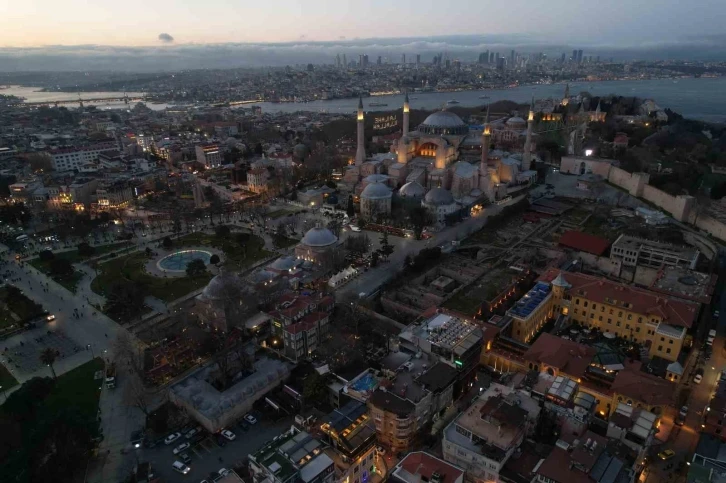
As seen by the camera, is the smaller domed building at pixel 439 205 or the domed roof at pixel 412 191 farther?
the domed roof at pixel 412 191

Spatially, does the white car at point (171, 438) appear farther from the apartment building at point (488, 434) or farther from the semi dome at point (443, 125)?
the semi dome at point (443, 125)

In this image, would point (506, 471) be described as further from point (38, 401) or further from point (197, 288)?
point (197, 288)

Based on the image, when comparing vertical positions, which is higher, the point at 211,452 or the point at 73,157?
the point at 73,157

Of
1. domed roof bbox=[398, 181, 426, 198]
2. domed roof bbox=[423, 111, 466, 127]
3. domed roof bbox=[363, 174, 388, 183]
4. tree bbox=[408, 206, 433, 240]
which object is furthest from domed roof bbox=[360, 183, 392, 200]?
domed roof bbox=[423, 111, 466, 127]

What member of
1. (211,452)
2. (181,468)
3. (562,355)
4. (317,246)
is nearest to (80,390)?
(181,468)

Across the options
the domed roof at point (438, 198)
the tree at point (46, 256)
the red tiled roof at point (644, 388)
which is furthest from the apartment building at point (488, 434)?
the tree at point (46, 256)

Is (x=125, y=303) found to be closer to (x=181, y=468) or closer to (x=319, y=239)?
(x=319, y=239)

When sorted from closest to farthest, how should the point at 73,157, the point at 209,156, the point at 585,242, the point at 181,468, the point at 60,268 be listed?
the point at 181,468, the point at 60,268, the point at 585,242, the point at 209,156, the point at 73,157
